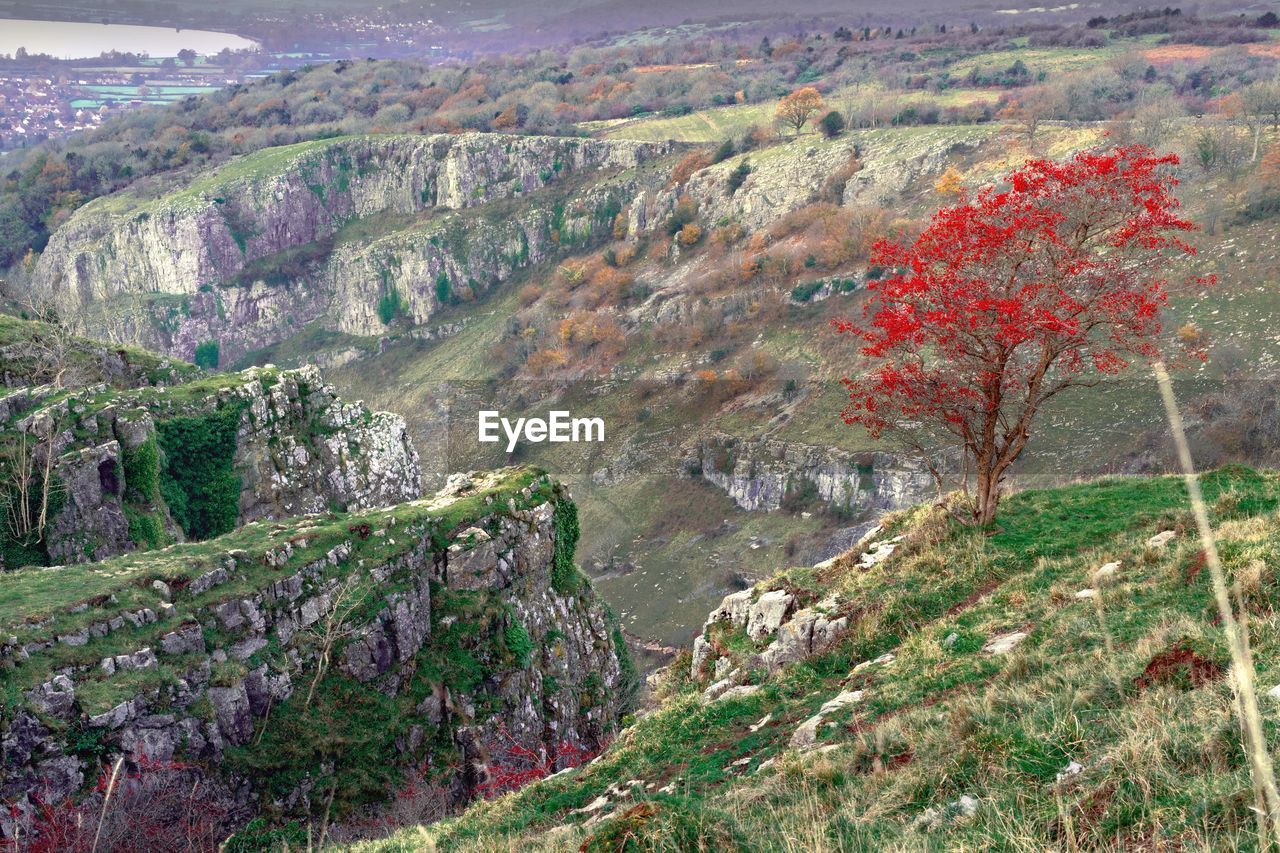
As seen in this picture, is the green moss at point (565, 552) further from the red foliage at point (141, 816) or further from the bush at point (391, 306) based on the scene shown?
the bush at point (391, 306)

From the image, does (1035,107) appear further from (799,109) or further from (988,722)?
(988,722)

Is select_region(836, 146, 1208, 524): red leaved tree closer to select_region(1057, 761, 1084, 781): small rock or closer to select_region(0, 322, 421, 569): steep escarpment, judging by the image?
select_region(1057, 761, 1084, 781): small rock

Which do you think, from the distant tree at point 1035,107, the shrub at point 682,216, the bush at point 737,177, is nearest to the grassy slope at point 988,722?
the distant tree at point 1035,107

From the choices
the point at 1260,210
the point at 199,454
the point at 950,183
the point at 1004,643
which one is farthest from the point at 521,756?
the point at 950,183

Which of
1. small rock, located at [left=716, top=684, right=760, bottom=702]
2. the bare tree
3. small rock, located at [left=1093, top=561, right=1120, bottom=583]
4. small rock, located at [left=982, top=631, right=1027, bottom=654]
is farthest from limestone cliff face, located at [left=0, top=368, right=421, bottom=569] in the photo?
small rock, located at [left=1093, top=561, right=1120, bottom=583]

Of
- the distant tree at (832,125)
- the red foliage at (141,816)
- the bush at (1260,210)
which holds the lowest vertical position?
the red foliage at (141,816)

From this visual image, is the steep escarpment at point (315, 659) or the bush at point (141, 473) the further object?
the bush at point (141, 473)

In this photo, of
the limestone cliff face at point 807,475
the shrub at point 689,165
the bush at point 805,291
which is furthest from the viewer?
the shrub at point 689,165
